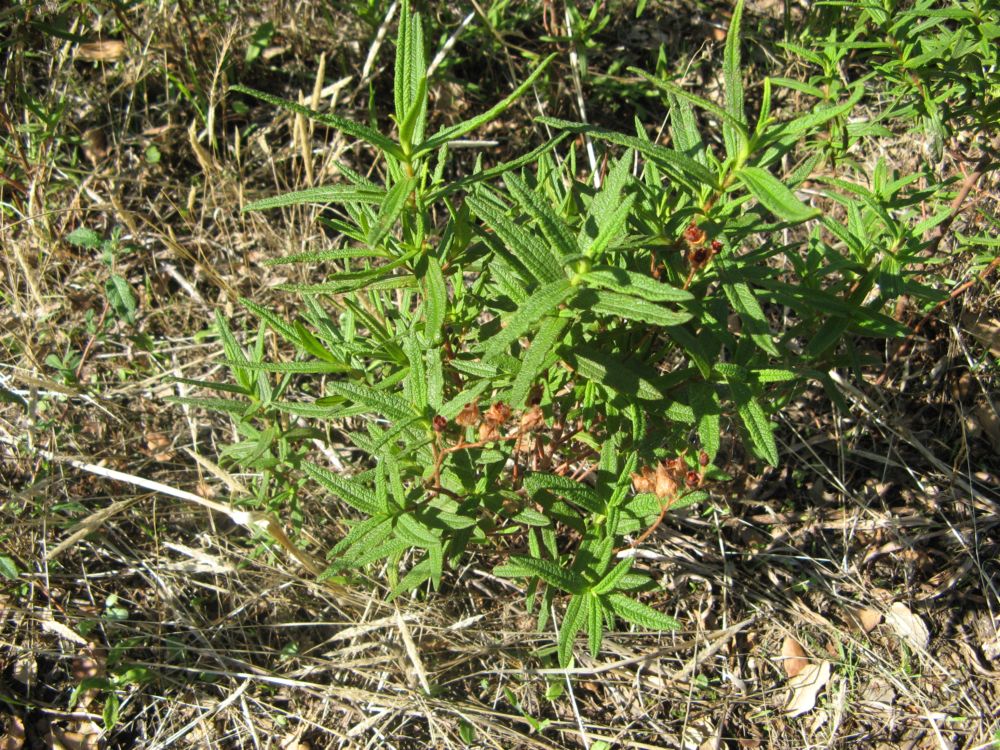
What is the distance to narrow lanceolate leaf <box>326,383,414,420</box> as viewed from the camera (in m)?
2.34

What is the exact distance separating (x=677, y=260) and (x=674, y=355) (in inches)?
59.7

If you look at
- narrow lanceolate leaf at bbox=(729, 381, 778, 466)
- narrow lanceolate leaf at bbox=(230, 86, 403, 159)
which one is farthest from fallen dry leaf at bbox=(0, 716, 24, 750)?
narrow lanceolate leaf at bbox=(729, 381, 778, 466)

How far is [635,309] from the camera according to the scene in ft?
6.05

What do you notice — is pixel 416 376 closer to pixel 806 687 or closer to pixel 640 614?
pixel 640 614

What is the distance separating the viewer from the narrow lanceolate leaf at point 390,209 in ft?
5.99

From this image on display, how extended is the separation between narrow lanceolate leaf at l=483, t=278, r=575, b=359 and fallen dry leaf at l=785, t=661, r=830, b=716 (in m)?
2.32

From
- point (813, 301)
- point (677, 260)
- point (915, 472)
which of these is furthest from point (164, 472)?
point (915, 472)

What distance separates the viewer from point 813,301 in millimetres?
Answer: 2227

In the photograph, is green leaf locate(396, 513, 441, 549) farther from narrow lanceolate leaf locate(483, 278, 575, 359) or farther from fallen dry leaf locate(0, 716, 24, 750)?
fallen dry leaf locate(0, 716, 24, 750)

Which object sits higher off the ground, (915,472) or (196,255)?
(196,255)

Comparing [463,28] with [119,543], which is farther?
[463,28]

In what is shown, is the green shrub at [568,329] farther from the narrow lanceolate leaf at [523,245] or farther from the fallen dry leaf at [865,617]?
the fallen dry leaf at [865,617]

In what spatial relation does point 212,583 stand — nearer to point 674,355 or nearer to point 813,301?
point 674,355

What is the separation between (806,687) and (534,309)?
7.83ft
